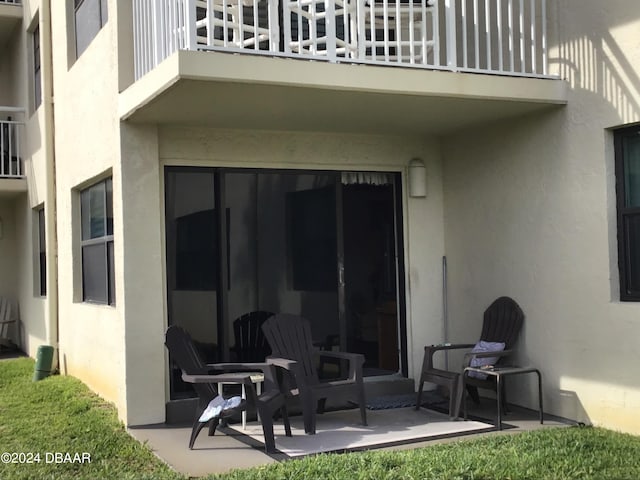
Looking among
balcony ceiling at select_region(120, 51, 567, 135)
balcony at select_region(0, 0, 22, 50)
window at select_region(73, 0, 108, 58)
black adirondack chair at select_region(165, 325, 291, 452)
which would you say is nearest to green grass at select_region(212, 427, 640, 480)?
black adirondack chair at select_region(165, 325, 291, 452)

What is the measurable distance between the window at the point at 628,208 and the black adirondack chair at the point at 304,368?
234cm

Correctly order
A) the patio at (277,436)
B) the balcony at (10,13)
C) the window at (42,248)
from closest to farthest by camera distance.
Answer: the patio at (277,436) < the window at (42,248) < the balcony at (10,13)

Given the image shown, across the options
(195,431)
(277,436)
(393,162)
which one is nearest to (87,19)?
(393,162)

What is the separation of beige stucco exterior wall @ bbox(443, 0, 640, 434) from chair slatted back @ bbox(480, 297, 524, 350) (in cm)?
9

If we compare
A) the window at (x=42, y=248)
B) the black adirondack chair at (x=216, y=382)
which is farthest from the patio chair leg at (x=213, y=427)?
the window at (x=42, y=248)

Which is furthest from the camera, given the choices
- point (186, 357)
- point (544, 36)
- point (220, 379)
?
point (544, 36)

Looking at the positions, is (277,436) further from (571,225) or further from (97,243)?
(97,243)

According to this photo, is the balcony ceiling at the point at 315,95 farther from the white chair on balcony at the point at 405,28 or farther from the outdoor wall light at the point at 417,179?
the outdoor wall light at the point at 417,179

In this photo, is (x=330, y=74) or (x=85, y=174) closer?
(x=330, y=74)

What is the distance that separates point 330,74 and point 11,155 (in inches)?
361

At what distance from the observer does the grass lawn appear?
15.5 feet

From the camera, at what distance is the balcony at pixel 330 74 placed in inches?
213

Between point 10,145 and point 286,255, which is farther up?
point 10,145

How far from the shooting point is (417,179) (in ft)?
25.9
